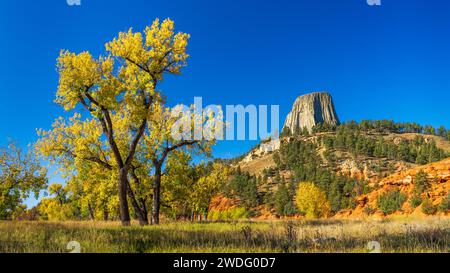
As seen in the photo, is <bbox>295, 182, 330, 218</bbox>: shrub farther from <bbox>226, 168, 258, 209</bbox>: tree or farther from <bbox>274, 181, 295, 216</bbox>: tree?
<bbox>226, 168, 258, 209</bbox>: tree

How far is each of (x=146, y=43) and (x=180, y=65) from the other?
2.33 meters

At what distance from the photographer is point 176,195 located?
3966 cm

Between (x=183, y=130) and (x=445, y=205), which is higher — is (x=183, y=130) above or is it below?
above

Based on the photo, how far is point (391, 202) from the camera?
355ft

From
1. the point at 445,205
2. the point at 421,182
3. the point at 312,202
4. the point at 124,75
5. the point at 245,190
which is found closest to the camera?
the point at 124,75

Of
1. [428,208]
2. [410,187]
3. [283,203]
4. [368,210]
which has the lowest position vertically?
[368,210]

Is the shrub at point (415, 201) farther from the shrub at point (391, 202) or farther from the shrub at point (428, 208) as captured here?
the shrub at point (428, 208)

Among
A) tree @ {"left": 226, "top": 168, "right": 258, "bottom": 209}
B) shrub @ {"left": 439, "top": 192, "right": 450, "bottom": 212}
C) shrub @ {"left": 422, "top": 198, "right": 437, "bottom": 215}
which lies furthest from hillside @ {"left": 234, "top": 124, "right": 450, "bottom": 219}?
shrub @ {"left": 422, "top": 198, "right": 437, "bottom": 215}

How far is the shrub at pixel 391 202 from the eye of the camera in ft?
351

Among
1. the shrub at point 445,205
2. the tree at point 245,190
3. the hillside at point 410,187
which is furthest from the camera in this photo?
the tree at point 245,190

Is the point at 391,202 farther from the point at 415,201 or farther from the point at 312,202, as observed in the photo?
the point at 312,202

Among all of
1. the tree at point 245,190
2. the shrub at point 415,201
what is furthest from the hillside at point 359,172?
the tree at point 245,190

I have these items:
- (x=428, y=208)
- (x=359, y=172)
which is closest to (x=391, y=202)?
(x=428, y=208)

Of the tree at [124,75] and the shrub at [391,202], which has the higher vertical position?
the tree at [124,75]
